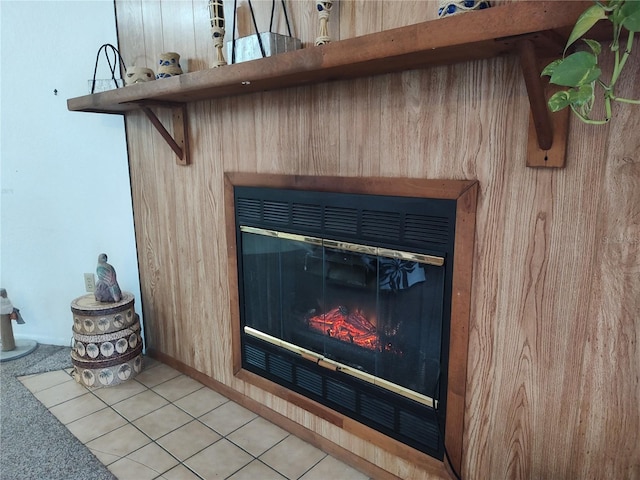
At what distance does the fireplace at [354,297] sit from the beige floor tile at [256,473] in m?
0.30

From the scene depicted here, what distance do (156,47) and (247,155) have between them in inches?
31.8

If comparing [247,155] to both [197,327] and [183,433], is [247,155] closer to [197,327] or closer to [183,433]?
[197,327]

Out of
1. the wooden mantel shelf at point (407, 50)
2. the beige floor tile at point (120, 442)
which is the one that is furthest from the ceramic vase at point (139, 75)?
the beige floor tile at point (120, 442)

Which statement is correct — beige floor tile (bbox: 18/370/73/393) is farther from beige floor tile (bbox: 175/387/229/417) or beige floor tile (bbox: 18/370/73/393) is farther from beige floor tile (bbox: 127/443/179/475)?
beige floor tile (bbox: 127/443/179/475)

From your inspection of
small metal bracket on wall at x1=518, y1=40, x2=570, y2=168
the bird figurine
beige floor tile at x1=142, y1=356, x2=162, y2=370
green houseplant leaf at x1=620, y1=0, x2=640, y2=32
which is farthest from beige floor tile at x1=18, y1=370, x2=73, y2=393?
green houseplant leaf at x1=620, y1=0, x2=640, y2=32

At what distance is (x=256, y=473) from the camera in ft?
5.23

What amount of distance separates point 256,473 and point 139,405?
761 mm

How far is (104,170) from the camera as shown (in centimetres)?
245

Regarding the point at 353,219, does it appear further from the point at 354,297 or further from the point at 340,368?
the point at 340,368

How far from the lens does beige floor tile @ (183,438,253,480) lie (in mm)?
1604

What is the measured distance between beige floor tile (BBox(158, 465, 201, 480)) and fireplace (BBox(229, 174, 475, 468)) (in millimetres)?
455

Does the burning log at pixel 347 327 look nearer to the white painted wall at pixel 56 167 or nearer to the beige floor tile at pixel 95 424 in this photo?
the beige floor tile at pixel 95 424

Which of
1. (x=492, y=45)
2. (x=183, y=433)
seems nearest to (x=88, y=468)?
(x=183, y=433)

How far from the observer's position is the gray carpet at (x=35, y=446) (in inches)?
62.9
